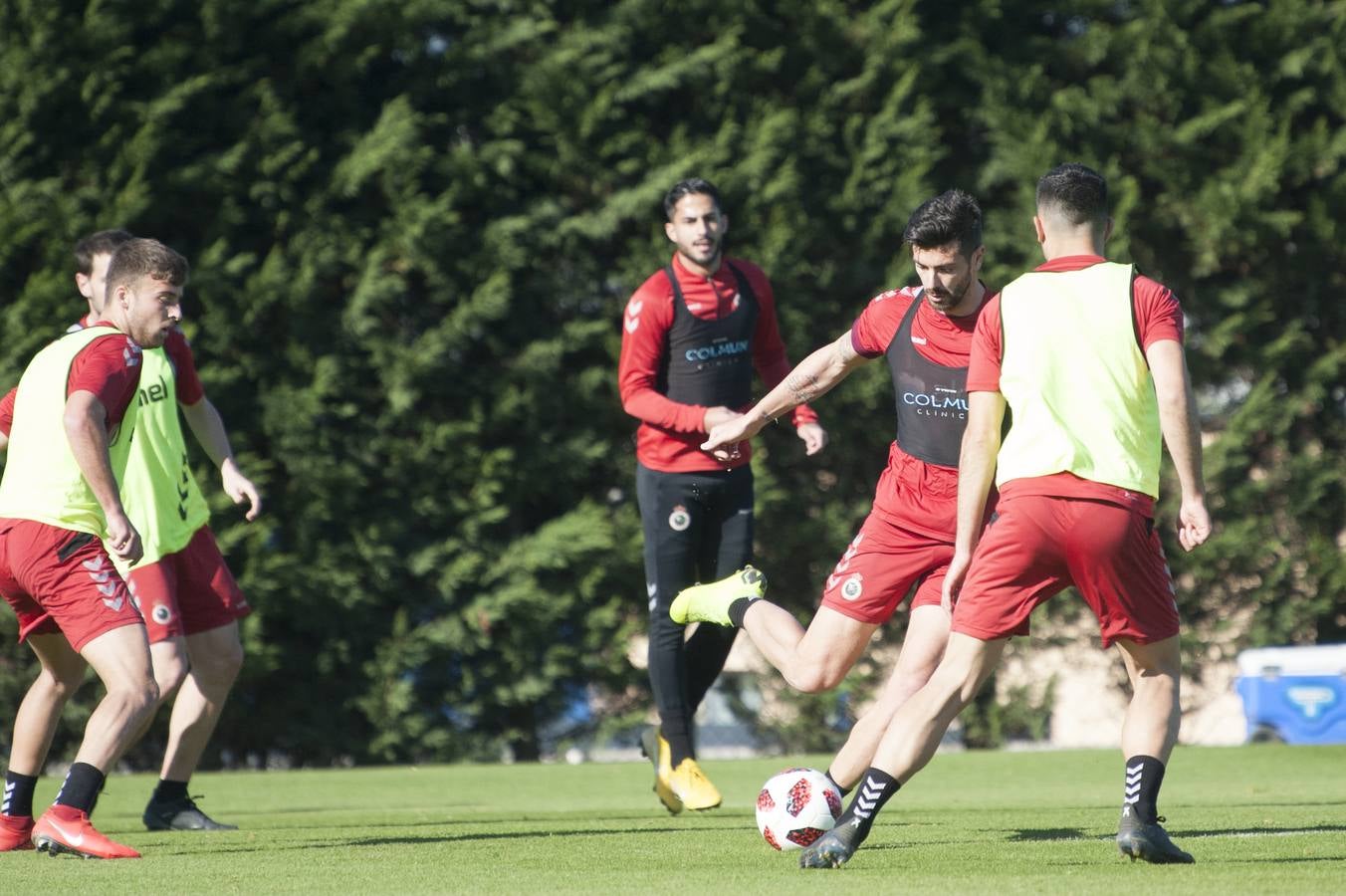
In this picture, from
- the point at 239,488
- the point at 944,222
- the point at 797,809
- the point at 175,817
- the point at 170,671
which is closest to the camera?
the point at 797,809

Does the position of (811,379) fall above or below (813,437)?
above

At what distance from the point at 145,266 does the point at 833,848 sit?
9.91 ft

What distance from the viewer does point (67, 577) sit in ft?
17.9

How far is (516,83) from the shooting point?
11.1 meters

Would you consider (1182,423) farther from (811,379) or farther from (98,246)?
(98,246)

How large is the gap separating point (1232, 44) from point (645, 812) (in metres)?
7.41

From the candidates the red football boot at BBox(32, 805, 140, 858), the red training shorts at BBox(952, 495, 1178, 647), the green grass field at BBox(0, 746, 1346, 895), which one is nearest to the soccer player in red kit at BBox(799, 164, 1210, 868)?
the red training shorts at BBox(952, 495, 1178, 647)

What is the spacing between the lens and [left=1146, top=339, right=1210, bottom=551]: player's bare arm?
14.4 ft

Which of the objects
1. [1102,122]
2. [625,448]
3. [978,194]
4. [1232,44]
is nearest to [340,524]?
[625,448]

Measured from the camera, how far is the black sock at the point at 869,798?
4.52 metres

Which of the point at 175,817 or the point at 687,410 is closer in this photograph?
the point at 175,817

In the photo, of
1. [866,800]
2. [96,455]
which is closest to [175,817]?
[96,455]

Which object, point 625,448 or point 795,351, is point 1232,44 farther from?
point 625,448

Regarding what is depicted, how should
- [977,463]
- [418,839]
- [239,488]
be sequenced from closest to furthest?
[977,463]
[418,839]
[239,488]
